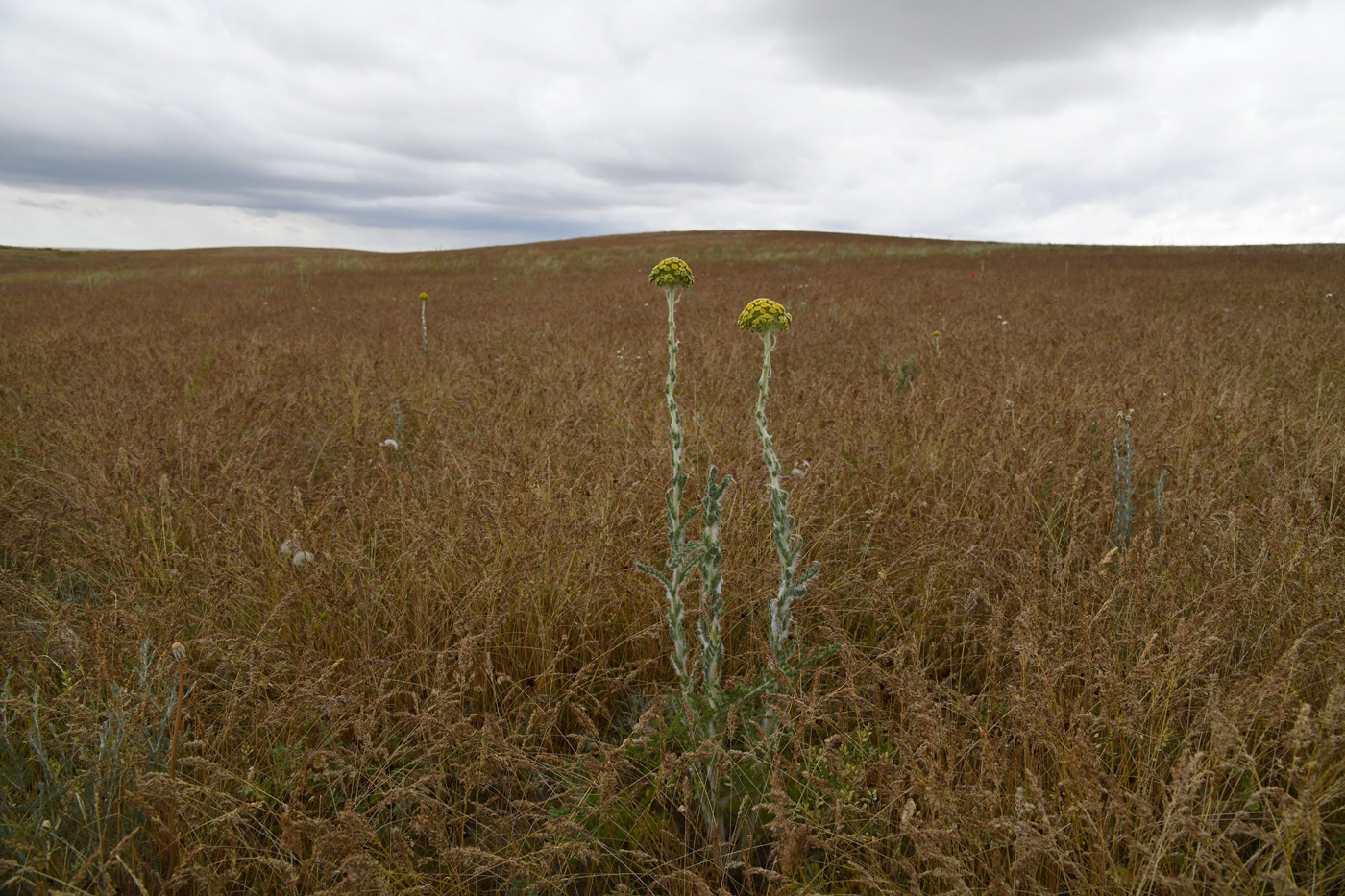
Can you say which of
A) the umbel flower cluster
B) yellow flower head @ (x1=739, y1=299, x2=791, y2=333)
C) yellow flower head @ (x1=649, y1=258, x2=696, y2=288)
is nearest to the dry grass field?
the umbel flower cluster

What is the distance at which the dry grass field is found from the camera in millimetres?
1139

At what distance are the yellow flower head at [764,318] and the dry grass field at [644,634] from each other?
746 millimetres

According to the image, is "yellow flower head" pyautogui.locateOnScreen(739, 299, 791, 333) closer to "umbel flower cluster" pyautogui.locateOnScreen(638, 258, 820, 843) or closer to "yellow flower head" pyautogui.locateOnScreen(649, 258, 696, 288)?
"umbel flower cluster" pyautogui.locateOnScreen(638, 258, 820, 843)

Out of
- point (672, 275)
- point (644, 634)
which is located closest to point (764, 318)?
point (672, 275)

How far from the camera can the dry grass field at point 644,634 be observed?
1.14 metres

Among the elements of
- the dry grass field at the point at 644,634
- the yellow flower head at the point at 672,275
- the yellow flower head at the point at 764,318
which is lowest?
the dry grass field at the point at 644,634

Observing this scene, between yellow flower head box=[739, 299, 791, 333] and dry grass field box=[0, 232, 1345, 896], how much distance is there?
0.75m

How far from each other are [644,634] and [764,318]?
0.86m

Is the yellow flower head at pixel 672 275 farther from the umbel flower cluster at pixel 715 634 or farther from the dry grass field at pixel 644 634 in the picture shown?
the dry grass field at pixel 644 634

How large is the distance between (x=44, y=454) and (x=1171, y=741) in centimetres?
433

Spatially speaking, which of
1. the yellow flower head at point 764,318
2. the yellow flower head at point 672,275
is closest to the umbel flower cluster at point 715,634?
the yellow flower head at point 764,318

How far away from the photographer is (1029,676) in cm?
140

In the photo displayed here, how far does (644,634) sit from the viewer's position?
5.44ft

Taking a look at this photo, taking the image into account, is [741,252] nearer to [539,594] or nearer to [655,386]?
[655,386]
